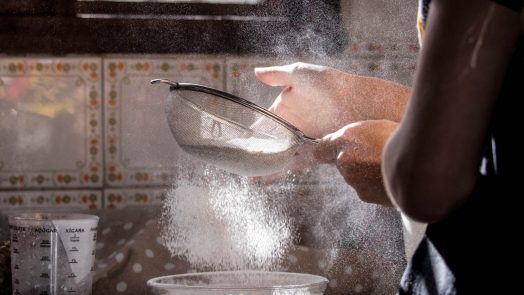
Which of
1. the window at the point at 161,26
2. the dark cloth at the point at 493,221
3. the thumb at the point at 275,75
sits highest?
the window at the point at 161,26

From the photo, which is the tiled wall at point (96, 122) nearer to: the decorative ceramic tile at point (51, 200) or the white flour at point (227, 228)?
the decorative ceramic tile at point (51, 200)

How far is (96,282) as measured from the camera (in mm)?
1139

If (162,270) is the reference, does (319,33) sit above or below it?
above

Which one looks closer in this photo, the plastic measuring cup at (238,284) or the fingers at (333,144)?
the plastic measuring cup at (238,284)

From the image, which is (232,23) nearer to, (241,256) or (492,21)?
(241,256)

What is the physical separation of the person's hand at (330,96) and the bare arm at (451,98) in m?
0.60

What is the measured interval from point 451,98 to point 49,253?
1.99 feet

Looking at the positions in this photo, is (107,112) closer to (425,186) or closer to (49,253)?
(49,253)

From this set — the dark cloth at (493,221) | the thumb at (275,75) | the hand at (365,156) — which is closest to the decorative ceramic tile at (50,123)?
the thumb at (275,75)

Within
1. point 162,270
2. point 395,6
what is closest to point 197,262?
point 162,270

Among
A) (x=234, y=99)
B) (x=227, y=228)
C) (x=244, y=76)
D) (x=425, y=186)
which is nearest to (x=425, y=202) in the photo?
(x=425, y=186)

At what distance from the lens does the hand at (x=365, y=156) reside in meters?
0.95

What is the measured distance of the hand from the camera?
947 millimetres

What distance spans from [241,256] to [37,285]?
0.33 meters
